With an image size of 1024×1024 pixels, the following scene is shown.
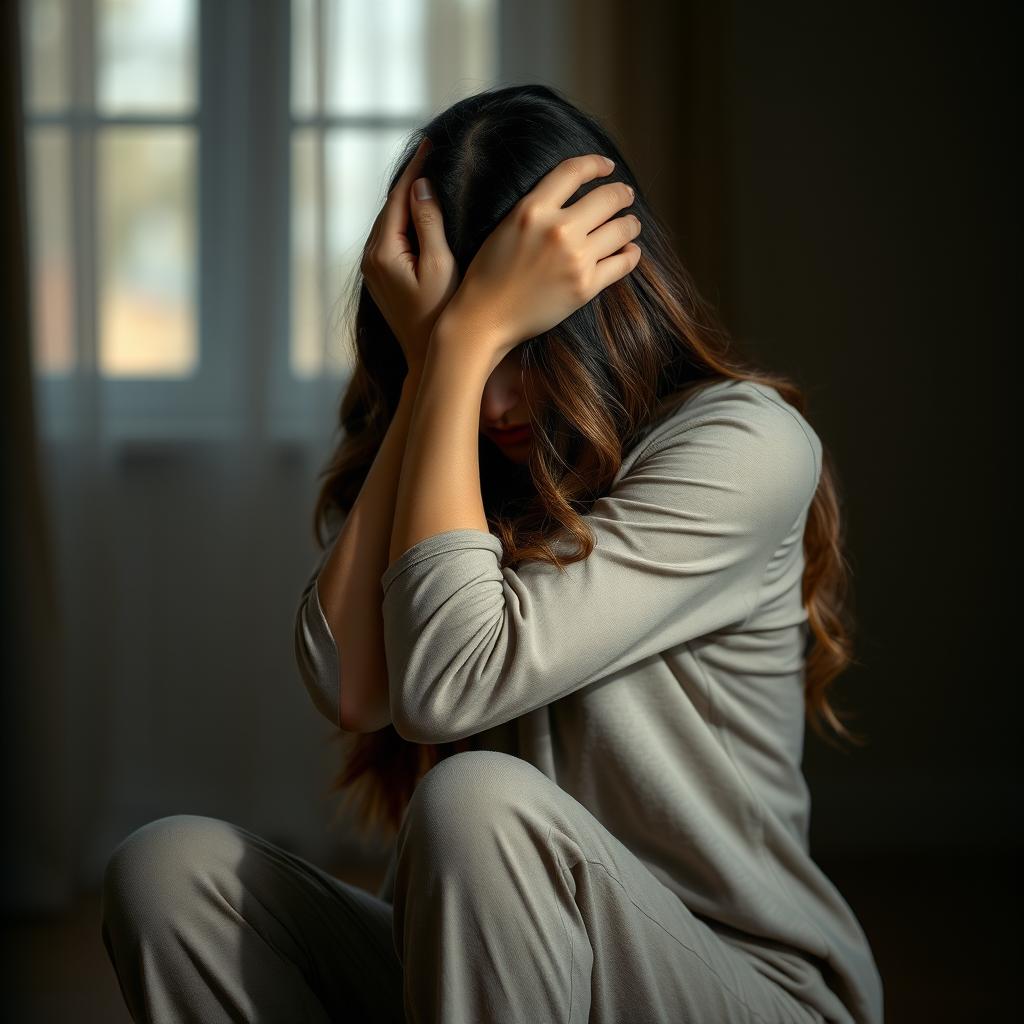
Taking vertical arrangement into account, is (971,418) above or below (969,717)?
above

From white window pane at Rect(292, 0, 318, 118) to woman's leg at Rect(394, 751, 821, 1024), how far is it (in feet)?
5.70

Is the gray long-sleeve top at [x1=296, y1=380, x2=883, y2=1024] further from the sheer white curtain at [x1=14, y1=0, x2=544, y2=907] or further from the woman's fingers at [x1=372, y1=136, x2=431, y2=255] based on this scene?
the sheer white curtain at [x1=14, y1=0, x2=544, y2=907]

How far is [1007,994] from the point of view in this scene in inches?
68.2

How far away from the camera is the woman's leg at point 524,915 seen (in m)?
0.82

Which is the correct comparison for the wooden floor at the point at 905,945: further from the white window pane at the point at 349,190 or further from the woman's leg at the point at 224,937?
the white window pane at the point at 349,190

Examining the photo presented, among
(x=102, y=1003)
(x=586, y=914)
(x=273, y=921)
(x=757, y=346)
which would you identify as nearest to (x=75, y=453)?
(x=102, y=1003)

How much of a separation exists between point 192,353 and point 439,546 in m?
1.63

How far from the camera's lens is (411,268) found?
1084 millimetres

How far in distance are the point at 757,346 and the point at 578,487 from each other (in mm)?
1412

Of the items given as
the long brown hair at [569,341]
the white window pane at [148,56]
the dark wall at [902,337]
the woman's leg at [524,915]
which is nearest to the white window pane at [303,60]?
the white window pane at [148,56]

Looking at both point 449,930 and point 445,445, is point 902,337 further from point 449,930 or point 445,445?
point 449,930

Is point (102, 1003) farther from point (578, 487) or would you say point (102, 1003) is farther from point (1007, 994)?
point (1007, 994)

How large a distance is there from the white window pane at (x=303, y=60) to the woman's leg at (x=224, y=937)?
165 cm

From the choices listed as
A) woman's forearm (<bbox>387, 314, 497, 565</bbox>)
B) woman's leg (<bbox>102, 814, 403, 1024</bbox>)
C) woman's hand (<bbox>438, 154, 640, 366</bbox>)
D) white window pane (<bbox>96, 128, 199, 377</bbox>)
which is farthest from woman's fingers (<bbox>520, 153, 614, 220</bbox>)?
white window pane (<bbox>96, 128, 199, 377</bbox>)
